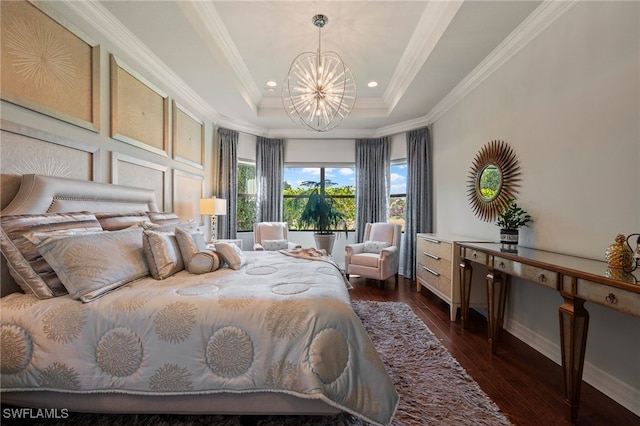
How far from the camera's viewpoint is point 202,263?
196 centimetres

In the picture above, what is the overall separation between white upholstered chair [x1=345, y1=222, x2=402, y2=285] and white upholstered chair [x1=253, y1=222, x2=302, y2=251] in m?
1.00

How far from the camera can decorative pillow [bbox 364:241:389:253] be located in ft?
14.6

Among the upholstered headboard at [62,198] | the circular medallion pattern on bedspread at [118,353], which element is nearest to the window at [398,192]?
the upholstered headboard at [62,198]

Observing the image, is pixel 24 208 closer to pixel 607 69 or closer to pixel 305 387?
pixel 305 387

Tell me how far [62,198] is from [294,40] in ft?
8.50

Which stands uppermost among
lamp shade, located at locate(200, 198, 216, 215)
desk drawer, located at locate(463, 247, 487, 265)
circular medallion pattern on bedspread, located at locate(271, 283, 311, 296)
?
lamp shade, located at locate(200, 198, 216, 215)

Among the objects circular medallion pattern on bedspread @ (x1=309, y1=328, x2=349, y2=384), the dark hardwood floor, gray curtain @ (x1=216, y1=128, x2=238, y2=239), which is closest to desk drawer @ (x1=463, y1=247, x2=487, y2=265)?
the dark hardwood floor

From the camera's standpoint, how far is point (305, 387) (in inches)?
48.8

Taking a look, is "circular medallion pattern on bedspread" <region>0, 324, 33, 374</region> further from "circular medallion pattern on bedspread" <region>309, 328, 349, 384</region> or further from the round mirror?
the round mirror

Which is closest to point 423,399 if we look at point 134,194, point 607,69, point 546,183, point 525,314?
point 525,314

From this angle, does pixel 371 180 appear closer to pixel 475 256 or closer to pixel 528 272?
pixel 475 256

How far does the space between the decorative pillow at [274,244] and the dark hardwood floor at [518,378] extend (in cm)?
223

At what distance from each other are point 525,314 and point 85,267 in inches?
130

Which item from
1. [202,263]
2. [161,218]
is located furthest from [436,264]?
[161,218]
